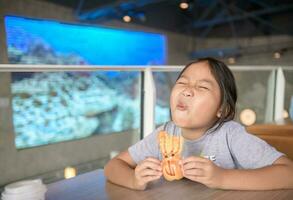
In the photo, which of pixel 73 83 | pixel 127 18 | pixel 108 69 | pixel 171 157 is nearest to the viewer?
pixel 171 157

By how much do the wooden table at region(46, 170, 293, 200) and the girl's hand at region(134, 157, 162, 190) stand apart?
0.07ft

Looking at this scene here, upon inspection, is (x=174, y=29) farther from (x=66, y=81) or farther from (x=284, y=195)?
(x=284, y=195)

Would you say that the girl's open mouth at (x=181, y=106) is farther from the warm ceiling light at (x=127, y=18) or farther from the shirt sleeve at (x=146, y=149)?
the warm ceiling light at (x=127, y=18)

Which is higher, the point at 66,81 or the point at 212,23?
the point at 212,23

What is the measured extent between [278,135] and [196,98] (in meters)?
0.59

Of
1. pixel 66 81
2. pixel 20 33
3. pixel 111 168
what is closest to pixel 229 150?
pixel 111 168

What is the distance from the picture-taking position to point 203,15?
1095cm

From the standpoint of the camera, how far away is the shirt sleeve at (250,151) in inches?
32.2

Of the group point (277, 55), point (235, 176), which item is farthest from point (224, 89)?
point (277, 55)

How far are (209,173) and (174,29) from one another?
35.1 feet

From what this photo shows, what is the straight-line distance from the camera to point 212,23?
36.1ft

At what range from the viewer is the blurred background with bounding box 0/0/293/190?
3.00 meters

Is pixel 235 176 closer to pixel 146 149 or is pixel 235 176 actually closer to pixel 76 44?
pixel 146 149

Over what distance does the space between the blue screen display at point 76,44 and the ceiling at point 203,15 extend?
1.51 feet
